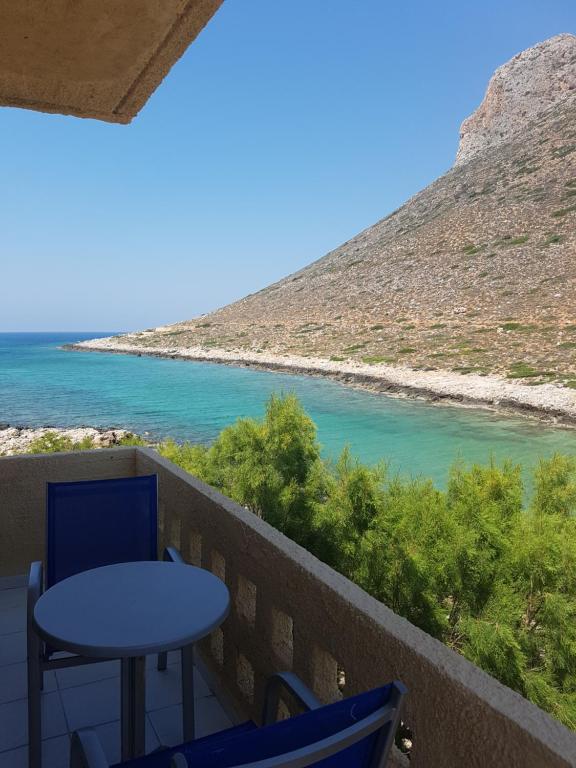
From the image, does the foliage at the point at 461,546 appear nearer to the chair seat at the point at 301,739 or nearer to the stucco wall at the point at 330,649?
the stucco wall at the point at 330,649

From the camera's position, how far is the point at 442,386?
81.0 feet

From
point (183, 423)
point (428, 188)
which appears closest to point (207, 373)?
point (183, 423)

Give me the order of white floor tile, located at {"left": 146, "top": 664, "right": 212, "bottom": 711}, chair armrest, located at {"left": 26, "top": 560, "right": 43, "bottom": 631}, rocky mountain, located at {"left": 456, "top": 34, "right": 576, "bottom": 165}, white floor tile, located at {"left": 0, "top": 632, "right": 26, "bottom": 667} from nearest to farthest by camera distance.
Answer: chair armrest, located at {"left": 26, "top": 560, "right": 43, "bottom": 631} < white floor tile, located at {"left": 146, "top": 664, "right": 212, "bottom": 711} < white floor tile, located at {"left": 0, "top": 632, "right": 26, "bottom": 667} < rocky mountain, located at {"left": 456, "top": 34, "right": 576, "bottom": 165}

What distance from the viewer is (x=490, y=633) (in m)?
3.68

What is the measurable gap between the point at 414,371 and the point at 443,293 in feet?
45.9

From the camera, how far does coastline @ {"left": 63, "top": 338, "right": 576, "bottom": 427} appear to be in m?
20.3

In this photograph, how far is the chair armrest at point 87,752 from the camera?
3.61ft

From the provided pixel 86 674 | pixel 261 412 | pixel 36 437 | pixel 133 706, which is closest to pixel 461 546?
pixel 86 674

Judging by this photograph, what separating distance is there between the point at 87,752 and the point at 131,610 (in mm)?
721

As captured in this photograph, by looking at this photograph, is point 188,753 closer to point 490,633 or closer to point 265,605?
point 265,605

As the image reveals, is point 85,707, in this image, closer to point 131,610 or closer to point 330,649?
point 131,610

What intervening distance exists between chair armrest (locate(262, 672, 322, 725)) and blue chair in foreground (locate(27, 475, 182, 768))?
910 mm

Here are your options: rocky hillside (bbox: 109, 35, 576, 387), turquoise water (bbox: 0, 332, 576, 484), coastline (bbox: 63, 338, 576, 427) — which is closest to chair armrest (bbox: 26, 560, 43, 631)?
turquoise water (bbox: 0, 332, 576, 484)

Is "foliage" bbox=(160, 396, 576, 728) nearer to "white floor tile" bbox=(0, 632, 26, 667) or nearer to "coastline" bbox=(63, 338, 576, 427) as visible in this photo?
"white floor tile" bbox=(0, 632, 26, 667)
